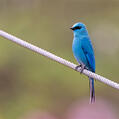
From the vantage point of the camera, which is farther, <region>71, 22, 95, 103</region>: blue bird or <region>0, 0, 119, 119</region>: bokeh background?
<region>0, 0, 119, 119</region>: bokeh background

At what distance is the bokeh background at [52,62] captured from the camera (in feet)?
19.3

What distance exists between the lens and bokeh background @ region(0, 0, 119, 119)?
5.88m

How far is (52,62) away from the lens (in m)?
6.38

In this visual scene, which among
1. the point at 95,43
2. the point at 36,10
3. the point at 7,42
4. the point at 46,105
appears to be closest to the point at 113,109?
the point at 46,105

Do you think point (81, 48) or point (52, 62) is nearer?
point (81, 48)

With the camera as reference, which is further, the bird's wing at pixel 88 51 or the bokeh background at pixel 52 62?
the bokeh background at pixel 52 62

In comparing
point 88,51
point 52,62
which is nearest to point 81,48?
point 88,51

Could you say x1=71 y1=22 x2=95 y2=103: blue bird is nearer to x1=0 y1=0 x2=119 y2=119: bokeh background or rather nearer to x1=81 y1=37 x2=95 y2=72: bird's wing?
x1=81 y1=37 x2=95 y2=72: bird's wing

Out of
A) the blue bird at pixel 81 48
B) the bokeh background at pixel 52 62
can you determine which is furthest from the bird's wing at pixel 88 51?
the bokeh background at pixel 52 62

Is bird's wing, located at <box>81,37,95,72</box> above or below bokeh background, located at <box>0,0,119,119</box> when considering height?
above

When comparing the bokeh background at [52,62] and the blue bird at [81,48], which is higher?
the blue bird at [81,48]

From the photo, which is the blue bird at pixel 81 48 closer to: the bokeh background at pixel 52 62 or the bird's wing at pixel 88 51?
the bird's wing at pixel 88 51

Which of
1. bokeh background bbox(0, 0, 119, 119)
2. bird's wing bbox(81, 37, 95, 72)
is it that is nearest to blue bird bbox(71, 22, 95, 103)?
bird's wing bbox(81, 37, 95, 72)

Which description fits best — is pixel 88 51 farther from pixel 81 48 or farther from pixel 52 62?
pixel 52 62
